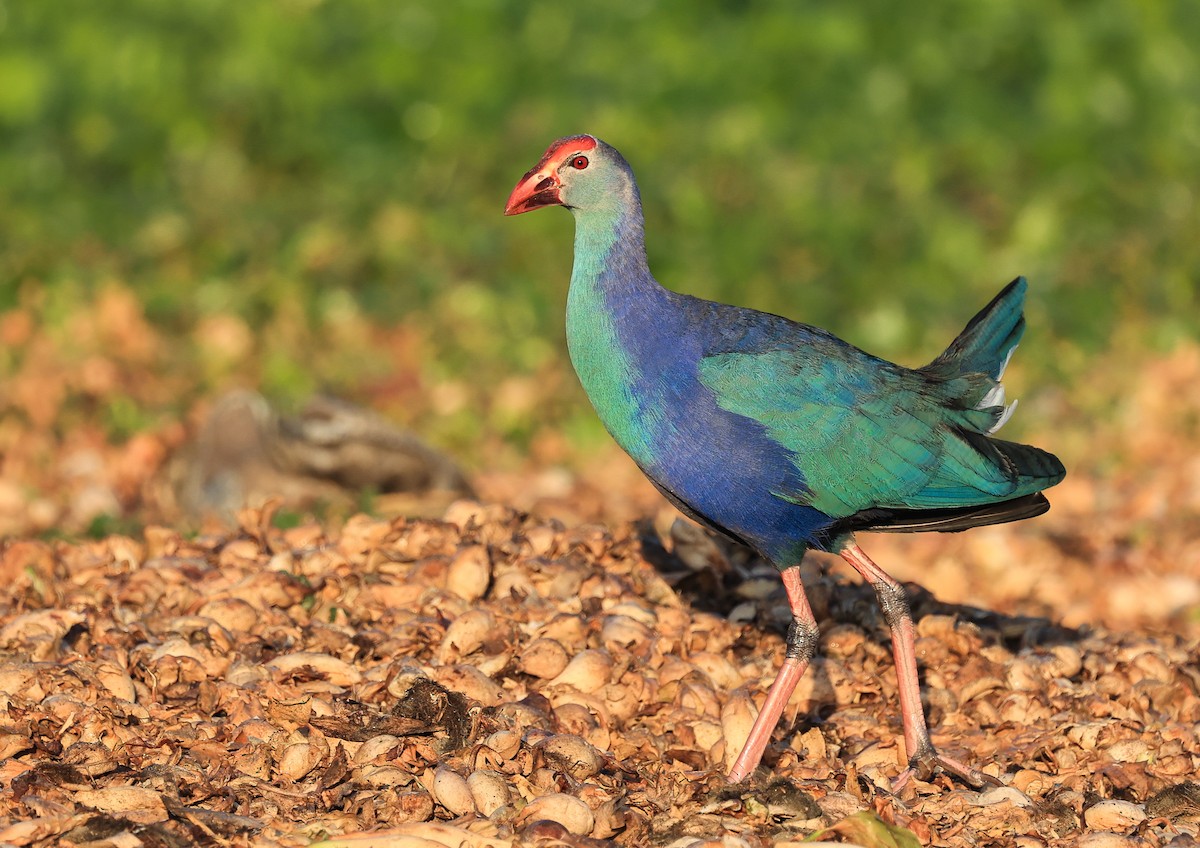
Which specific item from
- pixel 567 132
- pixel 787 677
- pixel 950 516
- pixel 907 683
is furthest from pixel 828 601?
pixel 567 132

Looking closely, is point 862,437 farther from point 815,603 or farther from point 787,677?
point 815,603

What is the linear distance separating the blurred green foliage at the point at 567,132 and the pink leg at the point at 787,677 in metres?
5.64

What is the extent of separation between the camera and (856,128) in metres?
14.0

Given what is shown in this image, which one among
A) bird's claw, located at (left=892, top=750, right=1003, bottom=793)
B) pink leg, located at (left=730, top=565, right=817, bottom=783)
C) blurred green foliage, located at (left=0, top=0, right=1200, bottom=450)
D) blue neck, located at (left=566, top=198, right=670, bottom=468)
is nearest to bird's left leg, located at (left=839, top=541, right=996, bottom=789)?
bird's claw, located at (left=892, top=750, right=1003, bottom=793)

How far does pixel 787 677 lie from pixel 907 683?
0.43 metres

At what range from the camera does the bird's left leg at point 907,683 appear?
4719 mm

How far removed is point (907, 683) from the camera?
483 cm

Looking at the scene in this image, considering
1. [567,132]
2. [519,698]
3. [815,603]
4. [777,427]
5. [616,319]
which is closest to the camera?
[777,427]

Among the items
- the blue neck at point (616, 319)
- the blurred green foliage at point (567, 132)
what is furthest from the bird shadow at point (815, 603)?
the blurred green foliage at point (567, 132)

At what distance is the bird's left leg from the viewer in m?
4.72

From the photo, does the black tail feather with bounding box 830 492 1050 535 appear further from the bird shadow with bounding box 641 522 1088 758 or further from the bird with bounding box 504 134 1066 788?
the bird shadow with bounding box 641 522 1088 758

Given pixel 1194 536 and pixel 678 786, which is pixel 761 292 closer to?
pixel 1194 536

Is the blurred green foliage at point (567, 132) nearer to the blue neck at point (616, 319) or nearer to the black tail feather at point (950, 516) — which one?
the blue neck at point (616, 319)

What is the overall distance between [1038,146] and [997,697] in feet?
32.0
